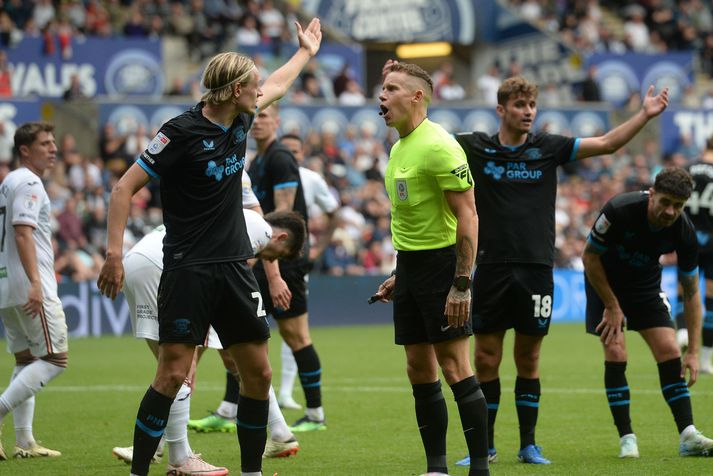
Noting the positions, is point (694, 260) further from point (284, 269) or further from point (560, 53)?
point (560, 53)

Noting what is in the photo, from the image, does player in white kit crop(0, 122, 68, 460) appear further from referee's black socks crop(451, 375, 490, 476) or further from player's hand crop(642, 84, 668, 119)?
player's hand crop(642, 84, 668, 119)

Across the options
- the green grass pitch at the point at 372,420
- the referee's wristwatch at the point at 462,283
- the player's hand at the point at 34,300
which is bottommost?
the green grass pitch at the point at 372,420

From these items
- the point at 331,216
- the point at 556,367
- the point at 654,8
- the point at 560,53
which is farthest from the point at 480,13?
the point at 331,216

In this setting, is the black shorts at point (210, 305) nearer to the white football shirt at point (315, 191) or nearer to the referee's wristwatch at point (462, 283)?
the referee's wristwatch at point (462, 283)

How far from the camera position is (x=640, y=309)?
28.2 feet

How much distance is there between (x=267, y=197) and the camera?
10422mm

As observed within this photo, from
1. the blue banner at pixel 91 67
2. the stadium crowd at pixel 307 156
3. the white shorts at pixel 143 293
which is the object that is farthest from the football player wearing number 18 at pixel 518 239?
the blue banner at pixel 91 67

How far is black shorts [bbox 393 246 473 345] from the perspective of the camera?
701 cm

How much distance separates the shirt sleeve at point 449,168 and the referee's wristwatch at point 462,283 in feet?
1.65

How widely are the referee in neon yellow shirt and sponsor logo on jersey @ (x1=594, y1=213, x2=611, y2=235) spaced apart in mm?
1633

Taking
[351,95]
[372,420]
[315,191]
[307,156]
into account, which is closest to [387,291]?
[372,420]

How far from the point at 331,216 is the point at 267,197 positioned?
63.6 inches

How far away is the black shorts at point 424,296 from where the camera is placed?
7012 mm

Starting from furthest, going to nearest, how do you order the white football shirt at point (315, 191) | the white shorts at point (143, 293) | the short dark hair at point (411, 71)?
the white football shirt at point (315, 191) < the white shorts at point (143, 293) < the short dark hair at point (411, 71)
